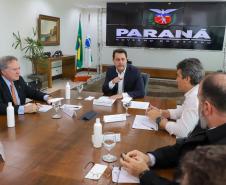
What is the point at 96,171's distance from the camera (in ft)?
4.23

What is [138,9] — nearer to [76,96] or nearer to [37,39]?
[37,39]

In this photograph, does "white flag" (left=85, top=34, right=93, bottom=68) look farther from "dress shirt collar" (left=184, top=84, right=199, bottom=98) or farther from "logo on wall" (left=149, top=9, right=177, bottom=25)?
"dress shirt collar" (left=184, top=84, right=199, bottom=98)

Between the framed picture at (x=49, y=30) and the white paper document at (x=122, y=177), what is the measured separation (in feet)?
19.4

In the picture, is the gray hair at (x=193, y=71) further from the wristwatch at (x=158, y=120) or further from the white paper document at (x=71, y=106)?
the white paper document at (x=71, y=106)

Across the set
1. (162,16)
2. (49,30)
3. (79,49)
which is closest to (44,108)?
(49,30)

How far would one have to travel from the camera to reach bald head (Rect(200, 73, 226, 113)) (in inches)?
46.5

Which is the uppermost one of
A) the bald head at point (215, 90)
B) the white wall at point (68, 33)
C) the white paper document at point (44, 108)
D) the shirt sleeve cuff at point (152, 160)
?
the white wall at point (68, 33)

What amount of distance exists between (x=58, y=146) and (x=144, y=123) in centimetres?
74

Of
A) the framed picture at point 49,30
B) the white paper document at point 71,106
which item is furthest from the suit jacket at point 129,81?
the framed picture at point 49,30

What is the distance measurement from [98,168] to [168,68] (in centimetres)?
702

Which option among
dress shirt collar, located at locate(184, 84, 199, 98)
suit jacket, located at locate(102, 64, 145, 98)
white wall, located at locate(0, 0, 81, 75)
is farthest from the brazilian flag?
dress shirt collar, located at locate(184, 84, 199, 98)

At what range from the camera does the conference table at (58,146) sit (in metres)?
1.24

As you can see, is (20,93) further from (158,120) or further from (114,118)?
(158,120)

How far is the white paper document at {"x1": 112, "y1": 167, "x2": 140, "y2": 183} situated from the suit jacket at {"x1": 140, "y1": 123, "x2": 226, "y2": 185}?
2.4 inches
